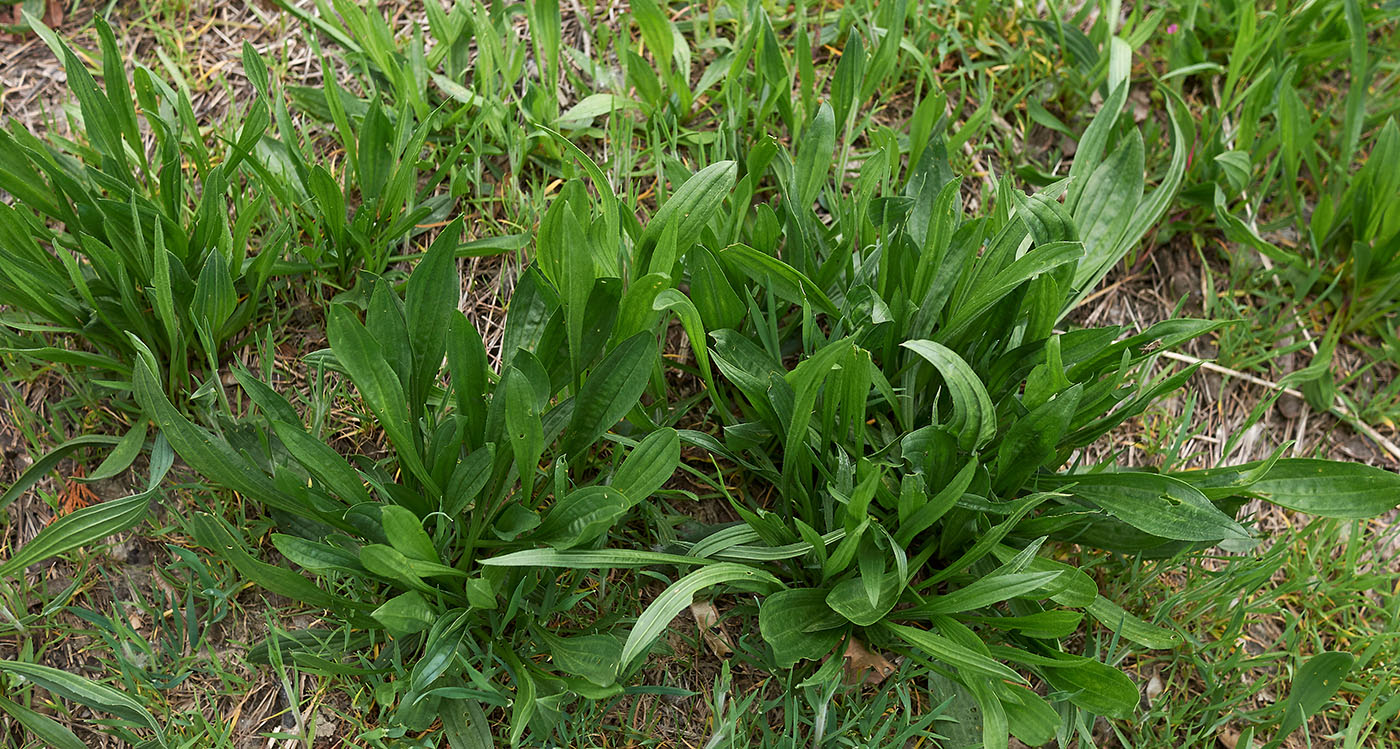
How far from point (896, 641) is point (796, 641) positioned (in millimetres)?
194

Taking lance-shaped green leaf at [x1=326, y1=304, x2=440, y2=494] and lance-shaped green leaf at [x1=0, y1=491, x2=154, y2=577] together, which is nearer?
lance-shaped green leaf at [x1=326, y1=304, x2=440, y2=494]

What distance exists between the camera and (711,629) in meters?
1.77

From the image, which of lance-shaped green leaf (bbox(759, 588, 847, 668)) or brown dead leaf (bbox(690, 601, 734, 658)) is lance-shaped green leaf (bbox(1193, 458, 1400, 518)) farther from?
brown dead leaf (bbox(690, 601, 734, 658))

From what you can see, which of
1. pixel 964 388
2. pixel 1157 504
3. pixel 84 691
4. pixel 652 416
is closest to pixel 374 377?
pixel 652 416

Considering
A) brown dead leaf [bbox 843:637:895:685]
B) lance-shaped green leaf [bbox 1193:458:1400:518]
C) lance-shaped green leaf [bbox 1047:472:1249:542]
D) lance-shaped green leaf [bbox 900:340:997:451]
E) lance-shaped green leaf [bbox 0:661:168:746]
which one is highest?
lance-shaped green leaf [bbox 900:340:997:451]

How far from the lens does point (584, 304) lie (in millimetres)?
1654

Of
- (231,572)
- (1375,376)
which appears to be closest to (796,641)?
(231,572)

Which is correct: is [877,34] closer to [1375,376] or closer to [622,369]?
[622,369]

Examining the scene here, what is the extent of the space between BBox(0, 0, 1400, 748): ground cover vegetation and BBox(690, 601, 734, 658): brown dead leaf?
1 centimetres

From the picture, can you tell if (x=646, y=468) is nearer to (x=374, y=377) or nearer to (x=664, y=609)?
(x=664, y=609)

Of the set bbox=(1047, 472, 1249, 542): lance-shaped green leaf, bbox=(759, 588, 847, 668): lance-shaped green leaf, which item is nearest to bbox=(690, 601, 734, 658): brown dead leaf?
bbox=(759, 588, 847, 668): lance-shaped green leaf

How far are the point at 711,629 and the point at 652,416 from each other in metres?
0.40

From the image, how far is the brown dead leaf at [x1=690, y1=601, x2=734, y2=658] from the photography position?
5.78 ft

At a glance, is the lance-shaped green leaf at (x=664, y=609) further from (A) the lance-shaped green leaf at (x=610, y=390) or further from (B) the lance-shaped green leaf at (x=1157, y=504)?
(B) the lance-shaped green leaf at (x=1157, y=504)
